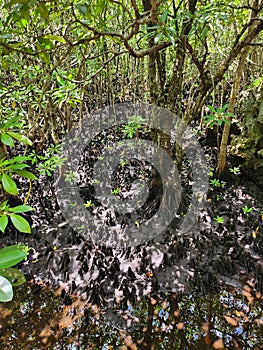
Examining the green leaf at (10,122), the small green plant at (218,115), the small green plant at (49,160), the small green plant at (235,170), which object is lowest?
the small green plant at (235,170)

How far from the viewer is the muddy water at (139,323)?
7.46 ft

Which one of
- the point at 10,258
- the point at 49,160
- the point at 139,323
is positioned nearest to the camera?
the point at 10,258

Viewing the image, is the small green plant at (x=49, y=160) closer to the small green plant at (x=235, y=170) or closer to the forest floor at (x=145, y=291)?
the forest floor at (x=145, y=291)

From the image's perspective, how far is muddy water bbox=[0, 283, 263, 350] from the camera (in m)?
2.27

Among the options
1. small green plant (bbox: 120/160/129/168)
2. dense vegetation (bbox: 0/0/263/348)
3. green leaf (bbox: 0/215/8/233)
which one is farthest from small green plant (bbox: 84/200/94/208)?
green leaf (bbox: 0/215/8/233)

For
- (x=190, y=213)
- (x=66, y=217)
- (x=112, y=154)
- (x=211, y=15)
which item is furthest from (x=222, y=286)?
(x=112, y=154)

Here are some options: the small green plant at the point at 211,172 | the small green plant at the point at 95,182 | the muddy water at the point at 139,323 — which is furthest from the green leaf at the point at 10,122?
the small green plant at the point at 211,172

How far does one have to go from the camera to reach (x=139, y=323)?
95.7 inches

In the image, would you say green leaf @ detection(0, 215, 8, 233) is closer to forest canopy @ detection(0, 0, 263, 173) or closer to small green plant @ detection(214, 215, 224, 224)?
forest canopy @ detection(0, 0, 263, 173)

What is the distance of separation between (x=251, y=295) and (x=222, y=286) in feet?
0.87

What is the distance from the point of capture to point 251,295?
8.62ft

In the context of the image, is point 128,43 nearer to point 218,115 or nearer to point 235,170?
point 218,115

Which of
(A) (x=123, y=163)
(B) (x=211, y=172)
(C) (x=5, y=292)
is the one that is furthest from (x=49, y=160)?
(B) (x=211, y=172)

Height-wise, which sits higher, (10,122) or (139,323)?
(10,122)
